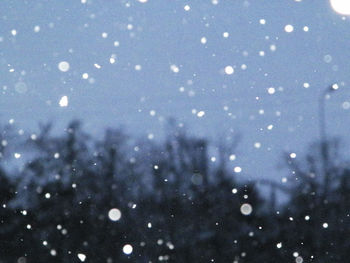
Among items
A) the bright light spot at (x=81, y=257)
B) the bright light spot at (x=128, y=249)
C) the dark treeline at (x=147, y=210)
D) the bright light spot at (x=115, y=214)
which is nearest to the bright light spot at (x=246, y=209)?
the dark treeline at (x=147, y=210)

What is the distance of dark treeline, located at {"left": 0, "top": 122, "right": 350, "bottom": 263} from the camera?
24.0 meters

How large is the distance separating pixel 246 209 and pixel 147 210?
13.4ft

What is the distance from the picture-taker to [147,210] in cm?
2433

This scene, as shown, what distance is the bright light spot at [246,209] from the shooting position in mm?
24969

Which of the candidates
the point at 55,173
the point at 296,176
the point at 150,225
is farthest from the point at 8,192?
the point at 296,176

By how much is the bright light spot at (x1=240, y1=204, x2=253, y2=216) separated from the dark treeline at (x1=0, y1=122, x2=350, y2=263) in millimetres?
57

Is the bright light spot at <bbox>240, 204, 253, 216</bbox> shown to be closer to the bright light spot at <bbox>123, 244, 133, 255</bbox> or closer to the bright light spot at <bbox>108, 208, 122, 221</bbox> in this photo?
the bright light spot at <bbox>123, 244, 133, 255</bbox>

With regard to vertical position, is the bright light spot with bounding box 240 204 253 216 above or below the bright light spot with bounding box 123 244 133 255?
above

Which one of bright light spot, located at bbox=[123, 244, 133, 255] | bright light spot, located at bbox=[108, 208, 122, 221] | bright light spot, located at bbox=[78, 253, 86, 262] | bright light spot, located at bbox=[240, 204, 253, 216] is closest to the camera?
bright light spot, located at bbox=[78, 253, 86, 262]

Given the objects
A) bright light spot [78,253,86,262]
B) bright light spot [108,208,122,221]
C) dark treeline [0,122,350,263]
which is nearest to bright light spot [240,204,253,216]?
dark treeline [0,122,350,263]

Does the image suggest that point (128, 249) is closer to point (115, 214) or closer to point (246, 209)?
point (115, 214)

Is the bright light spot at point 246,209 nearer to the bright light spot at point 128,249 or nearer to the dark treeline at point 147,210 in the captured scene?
the dark treeline at point 147,210

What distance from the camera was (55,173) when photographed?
25.3 m

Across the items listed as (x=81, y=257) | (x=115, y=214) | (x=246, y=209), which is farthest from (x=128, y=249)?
(x=246, y=209)
